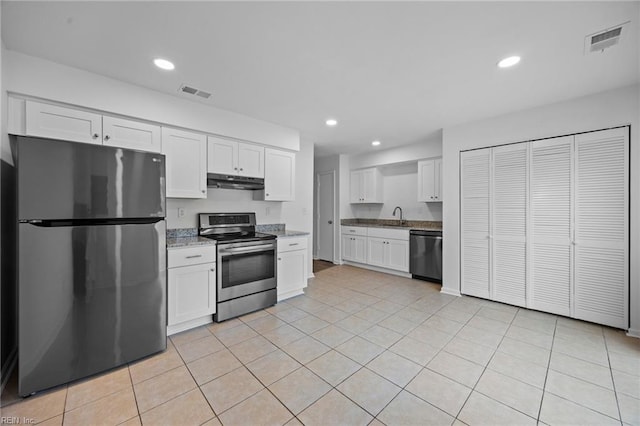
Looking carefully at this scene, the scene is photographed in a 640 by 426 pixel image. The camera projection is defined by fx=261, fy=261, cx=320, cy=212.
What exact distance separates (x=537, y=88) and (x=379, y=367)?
3.12 m

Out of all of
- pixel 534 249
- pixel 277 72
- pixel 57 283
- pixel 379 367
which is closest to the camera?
pixel 57 283

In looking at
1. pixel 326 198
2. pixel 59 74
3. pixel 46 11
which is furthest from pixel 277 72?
pixel 326 198

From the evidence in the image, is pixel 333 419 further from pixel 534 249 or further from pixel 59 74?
pixel 59 74

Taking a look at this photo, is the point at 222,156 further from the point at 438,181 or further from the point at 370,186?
the point at 438,181

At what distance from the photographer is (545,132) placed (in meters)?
3.12

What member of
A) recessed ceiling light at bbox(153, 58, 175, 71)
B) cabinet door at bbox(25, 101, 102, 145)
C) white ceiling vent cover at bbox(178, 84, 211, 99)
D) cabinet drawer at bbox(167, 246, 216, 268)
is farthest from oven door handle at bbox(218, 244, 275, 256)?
recessed ceiling light at bbox(153, 58, 175, 71)

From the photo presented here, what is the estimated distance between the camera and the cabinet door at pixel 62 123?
2109mm

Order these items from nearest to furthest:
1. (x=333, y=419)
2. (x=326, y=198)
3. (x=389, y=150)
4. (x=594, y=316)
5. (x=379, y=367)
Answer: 1. (x=333, y=419)
2. (x=379, y=367)
3. (x=594, y=316)
4. (x=389, y=150)
5. (x=326, y=198)

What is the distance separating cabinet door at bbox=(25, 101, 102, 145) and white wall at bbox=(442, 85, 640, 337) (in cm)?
425

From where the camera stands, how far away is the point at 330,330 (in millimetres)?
2754

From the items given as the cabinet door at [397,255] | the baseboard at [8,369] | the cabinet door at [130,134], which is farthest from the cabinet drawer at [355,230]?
the baseboard at [8,369]

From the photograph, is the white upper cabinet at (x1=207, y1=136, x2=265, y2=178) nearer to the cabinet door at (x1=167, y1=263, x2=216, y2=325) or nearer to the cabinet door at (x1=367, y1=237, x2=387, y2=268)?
the cabinet door at (x1=167, y1=263, x2=216, y2=325)

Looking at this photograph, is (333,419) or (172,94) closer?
(333,419)

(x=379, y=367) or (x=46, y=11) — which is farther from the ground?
(x=46, y=11)
